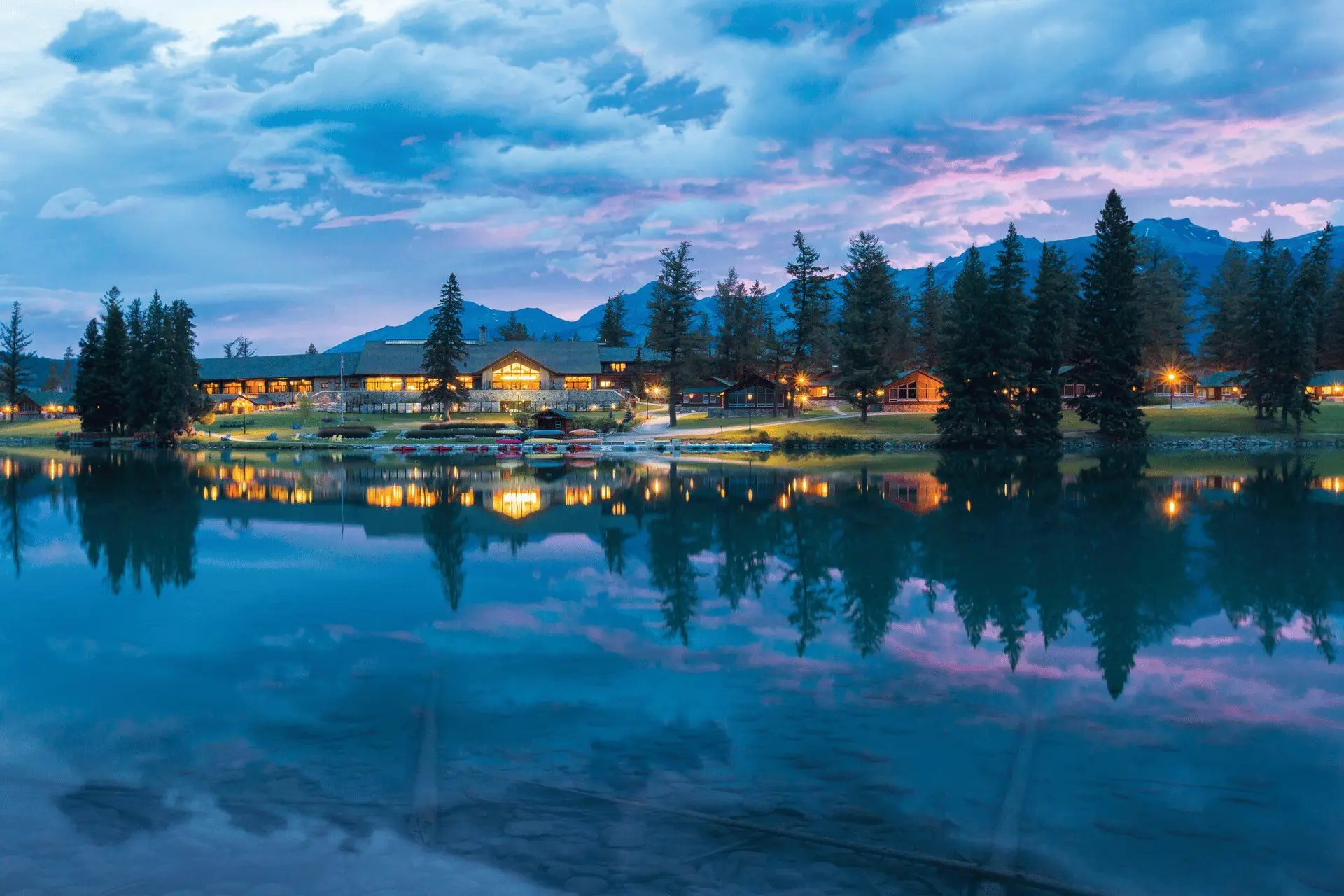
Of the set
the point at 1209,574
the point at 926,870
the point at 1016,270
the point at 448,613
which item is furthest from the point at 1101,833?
the point at 1016,270

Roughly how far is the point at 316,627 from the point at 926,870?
11.5m

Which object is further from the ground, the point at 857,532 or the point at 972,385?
the point at 972,385

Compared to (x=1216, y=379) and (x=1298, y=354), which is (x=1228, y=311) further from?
(x=1298, y=354)

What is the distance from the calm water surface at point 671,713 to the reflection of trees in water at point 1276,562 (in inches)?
5.3

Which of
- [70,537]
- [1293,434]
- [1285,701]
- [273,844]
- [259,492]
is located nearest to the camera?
[273,844]

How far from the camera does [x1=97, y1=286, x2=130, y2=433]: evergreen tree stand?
272 feet

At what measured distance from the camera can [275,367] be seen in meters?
109

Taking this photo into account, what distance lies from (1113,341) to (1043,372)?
17.7 ft

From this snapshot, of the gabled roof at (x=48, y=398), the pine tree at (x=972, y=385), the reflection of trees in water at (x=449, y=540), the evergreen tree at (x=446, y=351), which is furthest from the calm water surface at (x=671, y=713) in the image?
the gabled roof at (x=48, y=398)

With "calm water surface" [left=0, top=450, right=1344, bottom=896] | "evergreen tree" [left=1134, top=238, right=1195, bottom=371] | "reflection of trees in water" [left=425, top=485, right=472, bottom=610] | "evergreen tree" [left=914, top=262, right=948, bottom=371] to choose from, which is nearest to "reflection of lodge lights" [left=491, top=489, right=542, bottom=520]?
"reflection of trees in water" [left=425, top=485, right=472, bottom=610]

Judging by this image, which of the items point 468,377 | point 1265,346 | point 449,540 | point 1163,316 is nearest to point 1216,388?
point 1163,316

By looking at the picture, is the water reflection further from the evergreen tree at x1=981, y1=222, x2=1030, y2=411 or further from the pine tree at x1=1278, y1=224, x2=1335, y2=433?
the pine tree at x1=1278, y1=224, x2=1335, y2=433

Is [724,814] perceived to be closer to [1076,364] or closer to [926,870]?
[926,870]

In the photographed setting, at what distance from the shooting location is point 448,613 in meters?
16.5
